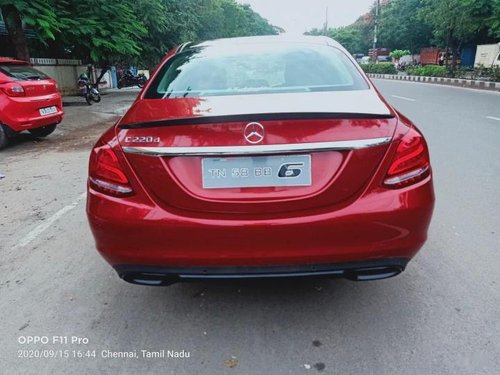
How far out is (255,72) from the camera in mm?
2816

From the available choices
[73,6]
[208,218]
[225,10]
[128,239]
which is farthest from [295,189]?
[225,10]

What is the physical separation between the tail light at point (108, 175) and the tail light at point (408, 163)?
121 centimetres

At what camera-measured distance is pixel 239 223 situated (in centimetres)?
205

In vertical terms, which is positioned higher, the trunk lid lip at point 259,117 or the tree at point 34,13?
the tree at point 34,13

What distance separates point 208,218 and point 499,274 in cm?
203

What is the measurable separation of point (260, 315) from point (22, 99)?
6.53 meters

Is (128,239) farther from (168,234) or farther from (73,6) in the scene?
(73,6)

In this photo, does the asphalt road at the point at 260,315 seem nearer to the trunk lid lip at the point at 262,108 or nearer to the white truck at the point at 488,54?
the trunk lid lip at the point at 262,108

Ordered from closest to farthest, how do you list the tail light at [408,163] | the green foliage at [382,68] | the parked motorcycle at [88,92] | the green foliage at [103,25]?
the tail light at [408,163] → the green foliage at [103,25] → the parked motorcycle at [88,92] → the green foliage at [382,68]

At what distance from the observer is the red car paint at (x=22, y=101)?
731cm

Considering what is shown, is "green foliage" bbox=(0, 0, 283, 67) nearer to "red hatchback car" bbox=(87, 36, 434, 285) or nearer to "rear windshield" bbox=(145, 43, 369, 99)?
"rear windshield" bbox=(145, 43, 369, 99)

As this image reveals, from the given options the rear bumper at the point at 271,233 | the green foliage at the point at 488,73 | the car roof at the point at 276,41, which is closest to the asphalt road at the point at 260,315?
the rear bumper at the point at 271,233

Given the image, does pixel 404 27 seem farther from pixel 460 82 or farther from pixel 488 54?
pixel 460 82

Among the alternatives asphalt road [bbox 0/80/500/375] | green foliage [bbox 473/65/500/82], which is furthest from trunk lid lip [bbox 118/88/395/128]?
green foliage [bbox 473/65/500/82]
